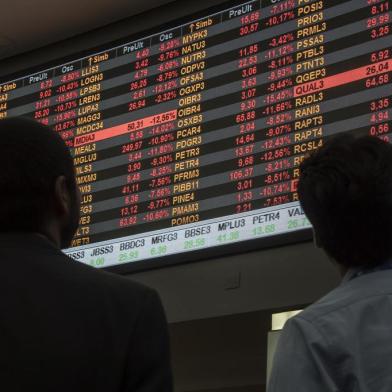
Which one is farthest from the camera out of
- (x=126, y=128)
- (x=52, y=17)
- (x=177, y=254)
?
(x=52, y=17)

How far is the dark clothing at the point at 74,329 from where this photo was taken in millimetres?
1203

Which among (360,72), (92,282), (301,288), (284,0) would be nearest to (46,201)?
(92,282)

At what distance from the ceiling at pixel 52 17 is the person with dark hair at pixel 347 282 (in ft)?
8.75

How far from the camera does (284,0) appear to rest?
3562 millimetres

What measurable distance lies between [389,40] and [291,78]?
367 mm

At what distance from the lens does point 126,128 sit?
12.5ft

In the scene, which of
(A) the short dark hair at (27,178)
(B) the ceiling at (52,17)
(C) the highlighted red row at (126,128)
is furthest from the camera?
(B) the ceiling at (52,17)

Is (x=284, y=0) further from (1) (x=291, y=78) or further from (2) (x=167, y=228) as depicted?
(2) (x=167, y=228)

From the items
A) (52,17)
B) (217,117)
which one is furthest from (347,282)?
(52,17)

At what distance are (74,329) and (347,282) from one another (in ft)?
1.27

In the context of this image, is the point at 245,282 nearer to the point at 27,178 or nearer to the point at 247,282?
the point at 247,282

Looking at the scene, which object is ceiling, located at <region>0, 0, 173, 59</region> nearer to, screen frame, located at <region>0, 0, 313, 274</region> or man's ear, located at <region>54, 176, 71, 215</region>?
screen frame, located at <region>0, 0, 313, 274</region>

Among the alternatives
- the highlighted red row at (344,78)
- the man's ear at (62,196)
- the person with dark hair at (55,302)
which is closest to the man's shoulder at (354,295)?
the person with dark hair at (55,302)

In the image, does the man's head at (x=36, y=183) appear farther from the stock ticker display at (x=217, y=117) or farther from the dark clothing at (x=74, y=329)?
the stock ticker display at (x=217, y=117)
